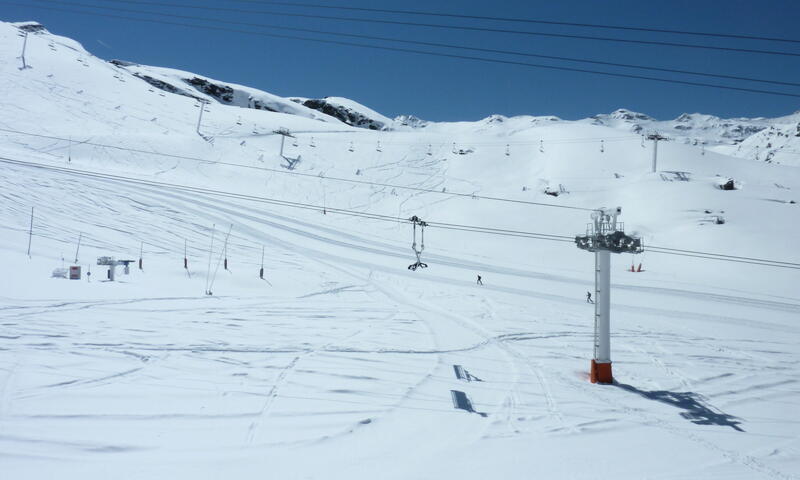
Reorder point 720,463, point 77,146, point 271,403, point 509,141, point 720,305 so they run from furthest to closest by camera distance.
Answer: point 509,141
point 77,146
point 720,305
point 271,403
point 720,463

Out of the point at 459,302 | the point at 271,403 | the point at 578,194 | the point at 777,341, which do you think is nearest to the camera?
the point at 271,403

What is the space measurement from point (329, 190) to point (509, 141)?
30248mm

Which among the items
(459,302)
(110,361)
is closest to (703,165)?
(459,302)

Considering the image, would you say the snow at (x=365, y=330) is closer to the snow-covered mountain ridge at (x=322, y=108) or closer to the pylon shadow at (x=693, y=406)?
the pylon shadow at (x=693, y=406)

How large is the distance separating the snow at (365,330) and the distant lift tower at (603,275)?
606mm

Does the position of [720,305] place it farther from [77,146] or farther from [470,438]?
[77,146]

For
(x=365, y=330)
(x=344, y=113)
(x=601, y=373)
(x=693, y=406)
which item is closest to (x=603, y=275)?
(x=601, y=373)

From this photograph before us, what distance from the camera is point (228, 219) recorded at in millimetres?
30500

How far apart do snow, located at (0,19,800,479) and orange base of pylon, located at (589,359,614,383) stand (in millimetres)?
356

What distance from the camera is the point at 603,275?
37.7ft

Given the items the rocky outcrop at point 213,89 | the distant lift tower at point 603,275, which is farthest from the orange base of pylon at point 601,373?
the rocky outcrop at point 213,89

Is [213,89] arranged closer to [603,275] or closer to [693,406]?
[603,275]

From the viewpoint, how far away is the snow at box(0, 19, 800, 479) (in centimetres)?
682

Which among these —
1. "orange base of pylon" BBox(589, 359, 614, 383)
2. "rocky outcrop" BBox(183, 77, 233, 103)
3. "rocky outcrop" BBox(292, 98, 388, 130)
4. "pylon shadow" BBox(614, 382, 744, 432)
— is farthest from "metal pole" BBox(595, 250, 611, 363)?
"rocky outcrop" BBox(292, 98, 388, 130)
